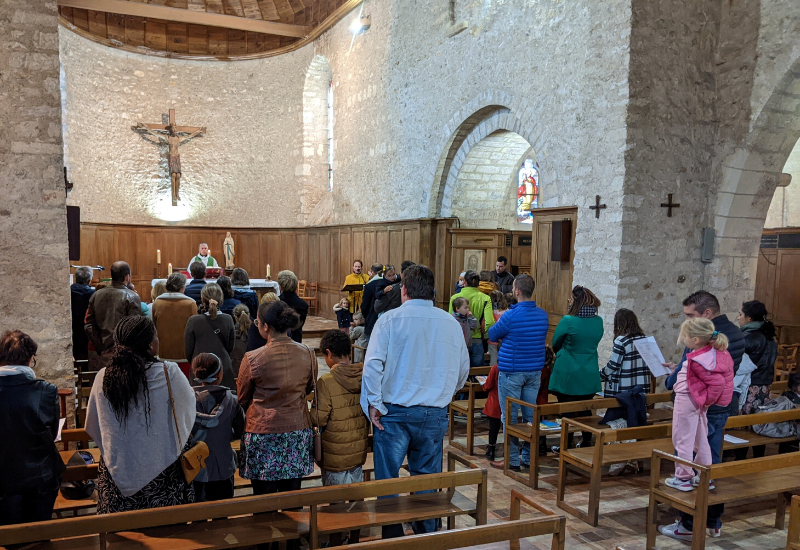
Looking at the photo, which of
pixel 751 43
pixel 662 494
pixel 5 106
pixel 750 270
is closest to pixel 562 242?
pixel 750 270

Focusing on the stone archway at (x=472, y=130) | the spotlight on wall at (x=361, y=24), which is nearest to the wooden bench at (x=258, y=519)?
the stone archway at (x=472, y=130)

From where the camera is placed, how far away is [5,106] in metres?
4.47

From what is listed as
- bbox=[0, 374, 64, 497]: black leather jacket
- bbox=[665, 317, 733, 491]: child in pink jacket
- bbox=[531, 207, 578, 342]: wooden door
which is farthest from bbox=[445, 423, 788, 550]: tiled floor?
bbox=[531, 207, 578, 342]: wooden door

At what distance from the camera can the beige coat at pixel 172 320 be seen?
517cm

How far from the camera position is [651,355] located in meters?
4.17

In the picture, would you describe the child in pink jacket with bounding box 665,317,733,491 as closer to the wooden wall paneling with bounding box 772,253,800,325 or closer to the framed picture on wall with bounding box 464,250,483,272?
the framed picture on wall with bounding box 464,250,483,272

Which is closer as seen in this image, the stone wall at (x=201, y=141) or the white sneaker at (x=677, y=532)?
the white sneaker at (x=677, y=532)

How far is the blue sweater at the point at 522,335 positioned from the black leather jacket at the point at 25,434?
2.95 meters

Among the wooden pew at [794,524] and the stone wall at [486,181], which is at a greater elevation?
the stone wall at [486,181]

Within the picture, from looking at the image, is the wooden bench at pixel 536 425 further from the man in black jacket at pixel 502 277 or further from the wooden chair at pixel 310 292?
the wooden chair at pixel 310 292

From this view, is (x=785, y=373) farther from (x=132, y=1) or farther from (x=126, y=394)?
(x=132, y=1)

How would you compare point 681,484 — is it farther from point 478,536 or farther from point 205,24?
point 205,24

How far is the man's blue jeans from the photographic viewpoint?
10.0 ft

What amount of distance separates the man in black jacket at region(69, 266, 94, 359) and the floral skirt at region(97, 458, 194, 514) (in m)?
3.70
